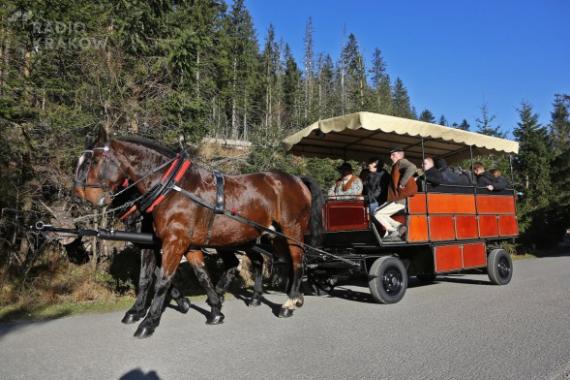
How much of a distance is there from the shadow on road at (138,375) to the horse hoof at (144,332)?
103 centimetres

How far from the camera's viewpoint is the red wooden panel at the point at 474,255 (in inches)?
292

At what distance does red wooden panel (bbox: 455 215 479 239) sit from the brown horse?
288cm

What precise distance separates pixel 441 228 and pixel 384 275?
1374 millimetres

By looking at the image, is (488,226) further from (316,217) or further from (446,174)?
(316,217)

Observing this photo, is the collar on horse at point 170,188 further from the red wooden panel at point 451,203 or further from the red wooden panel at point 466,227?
the red wooden panel at point 466,227

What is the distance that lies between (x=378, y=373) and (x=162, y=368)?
1.77 metres

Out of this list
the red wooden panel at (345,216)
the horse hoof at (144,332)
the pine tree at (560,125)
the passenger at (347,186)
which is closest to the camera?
the horse hoof at (144,332)

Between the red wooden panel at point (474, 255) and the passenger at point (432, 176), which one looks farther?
the red wooden panel at point (474, 255)

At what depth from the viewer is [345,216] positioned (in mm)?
6871

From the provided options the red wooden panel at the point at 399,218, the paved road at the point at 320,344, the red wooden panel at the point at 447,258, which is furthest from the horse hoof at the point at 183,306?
the red wooden panel at the point at 447,258

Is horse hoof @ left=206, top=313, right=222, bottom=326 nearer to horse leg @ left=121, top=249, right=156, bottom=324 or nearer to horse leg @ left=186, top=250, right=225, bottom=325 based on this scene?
horse leg @ left=186, top=250, right=225, bottom=325

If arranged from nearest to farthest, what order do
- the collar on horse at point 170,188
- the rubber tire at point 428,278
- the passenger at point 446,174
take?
1. the collar on horse at point 170,188
2. the passenger at point 446,174
3. the rubber tire at point 428,278

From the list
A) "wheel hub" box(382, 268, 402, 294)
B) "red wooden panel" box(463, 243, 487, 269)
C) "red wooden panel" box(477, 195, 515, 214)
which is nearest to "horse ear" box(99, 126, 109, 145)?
"wheel hub" box(382, 268, 402, 294)

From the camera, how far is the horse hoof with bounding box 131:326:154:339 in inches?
179
